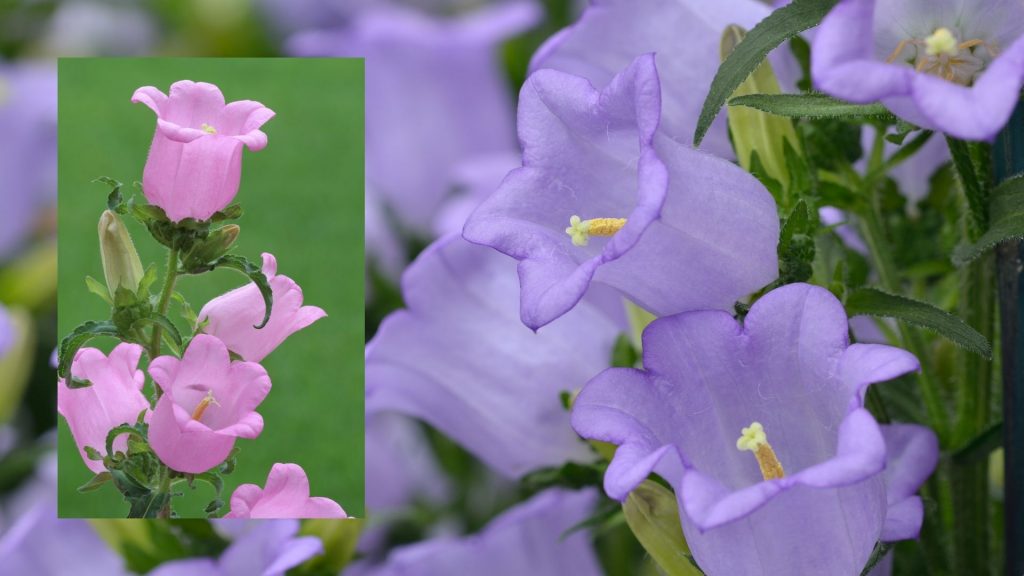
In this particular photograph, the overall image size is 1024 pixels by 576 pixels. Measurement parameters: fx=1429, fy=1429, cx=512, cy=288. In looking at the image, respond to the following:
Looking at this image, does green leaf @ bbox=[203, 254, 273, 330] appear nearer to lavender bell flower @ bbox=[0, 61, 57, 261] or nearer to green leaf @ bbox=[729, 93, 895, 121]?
green leaf @ bbox=[729, 93, 895, 121]

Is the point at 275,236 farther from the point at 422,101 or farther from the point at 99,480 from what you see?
the point at 422,101

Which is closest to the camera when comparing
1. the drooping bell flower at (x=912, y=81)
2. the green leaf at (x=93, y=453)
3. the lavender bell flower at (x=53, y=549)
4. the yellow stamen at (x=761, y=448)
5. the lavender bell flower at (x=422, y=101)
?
the drooping bell flower at (x=912, y=81)

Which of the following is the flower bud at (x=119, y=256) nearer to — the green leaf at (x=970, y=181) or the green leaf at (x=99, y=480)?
the green leaf at (x=99, y=480)

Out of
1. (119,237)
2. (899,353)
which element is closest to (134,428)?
(119,237)

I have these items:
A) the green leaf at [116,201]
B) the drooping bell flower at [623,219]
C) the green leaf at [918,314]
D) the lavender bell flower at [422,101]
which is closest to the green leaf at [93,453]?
the green leaf at [116,201]

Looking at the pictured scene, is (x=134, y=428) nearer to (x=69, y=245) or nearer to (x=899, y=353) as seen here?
(x=69, y=245)

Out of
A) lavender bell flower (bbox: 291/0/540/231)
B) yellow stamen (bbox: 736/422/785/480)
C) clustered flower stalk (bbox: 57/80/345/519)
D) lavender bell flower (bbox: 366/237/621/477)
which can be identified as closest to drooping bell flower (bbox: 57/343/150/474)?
clustered flower stalk (bbox: 57/80/345/519)
